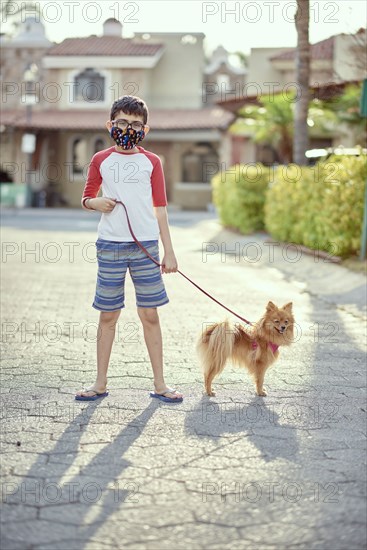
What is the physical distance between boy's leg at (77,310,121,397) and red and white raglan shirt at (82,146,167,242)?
58cm

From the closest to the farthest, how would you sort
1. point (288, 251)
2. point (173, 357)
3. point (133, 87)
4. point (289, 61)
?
Result: 1. point (173, 357)
2. point (288, 251)
3. point (289, 61)
4. point (133, 87)

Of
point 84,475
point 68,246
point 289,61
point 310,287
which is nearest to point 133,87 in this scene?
point 289,61

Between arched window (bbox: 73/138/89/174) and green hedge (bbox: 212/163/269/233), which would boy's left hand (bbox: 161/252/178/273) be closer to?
green hedge (bbox: 212/163/269/233)

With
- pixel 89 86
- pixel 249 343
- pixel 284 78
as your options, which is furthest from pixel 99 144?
pixel 249 343

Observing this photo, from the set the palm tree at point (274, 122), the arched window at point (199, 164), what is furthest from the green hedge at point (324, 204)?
the arched window at point (199, 164)

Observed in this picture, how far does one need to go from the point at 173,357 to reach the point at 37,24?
4154cm

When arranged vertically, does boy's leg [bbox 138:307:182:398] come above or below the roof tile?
below

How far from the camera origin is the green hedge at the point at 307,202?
52.0ft

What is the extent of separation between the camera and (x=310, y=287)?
13938 millimetres

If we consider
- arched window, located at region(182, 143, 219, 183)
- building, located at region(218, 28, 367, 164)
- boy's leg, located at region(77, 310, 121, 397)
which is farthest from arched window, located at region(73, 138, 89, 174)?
boy's leg, located at region(77, 310, 121, 397)

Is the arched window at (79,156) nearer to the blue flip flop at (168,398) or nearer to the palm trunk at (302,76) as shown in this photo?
the palm trunk at (302,76)

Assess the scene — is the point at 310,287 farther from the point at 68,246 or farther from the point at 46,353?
the point at 68,246

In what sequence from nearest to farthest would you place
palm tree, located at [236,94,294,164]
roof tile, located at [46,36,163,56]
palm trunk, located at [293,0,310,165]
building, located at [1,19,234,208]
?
1. palm trunk, located at [293,0,310,165]
2. palm tree, located at [236,94,294,164]
3. building, located at [1,19,234,208]
4. roof tile, located at [46,36,163,56]

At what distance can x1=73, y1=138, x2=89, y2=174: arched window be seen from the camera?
146ft
